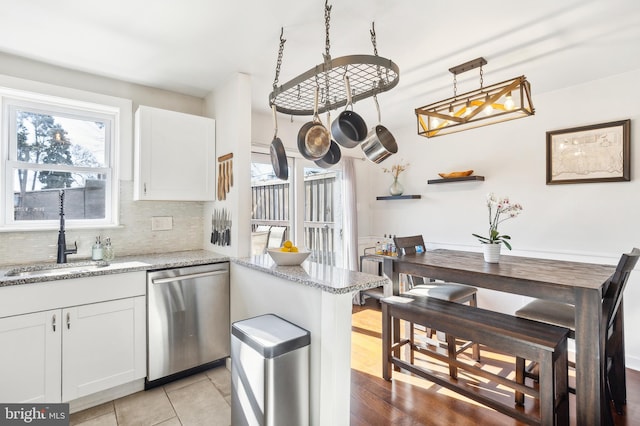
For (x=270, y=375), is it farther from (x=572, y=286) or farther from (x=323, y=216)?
(x=323, y=216)

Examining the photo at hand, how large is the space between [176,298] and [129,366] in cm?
54

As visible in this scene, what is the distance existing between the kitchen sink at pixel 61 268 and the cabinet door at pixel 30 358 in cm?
31

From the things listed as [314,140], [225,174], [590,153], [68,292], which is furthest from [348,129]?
[590,153]

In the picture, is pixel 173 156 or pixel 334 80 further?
pixel 173 156

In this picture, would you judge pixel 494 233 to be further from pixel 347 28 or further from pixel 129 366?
pixel 129 366

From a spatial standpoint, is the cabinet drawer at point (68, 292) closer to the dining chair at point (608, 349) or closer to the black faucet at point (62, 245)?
the black faucet at point (62, 245)

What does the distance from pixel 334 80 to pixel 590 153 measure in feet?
8.26

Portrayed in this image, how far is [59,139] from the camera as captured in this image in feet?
8.53

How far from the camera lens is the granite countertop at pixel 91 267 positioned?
1.94m

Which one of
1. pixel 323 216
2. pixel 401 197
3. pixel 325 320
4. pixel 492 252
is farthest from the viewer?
pixel 323 216

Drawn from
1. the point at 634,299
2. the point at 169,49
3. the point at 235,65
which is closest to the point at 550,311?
the point at 634,299

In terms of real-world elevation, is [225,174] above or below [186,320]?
above

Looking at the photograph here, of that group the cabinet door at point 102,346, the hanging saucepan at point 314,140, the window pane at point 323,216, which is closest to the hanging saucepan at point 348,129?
the hanging saucepan at point 314,140

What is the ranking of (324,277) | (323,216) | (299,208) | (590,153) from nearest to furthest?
(324,277) < (590,153) < (299,208) < (323,216)
